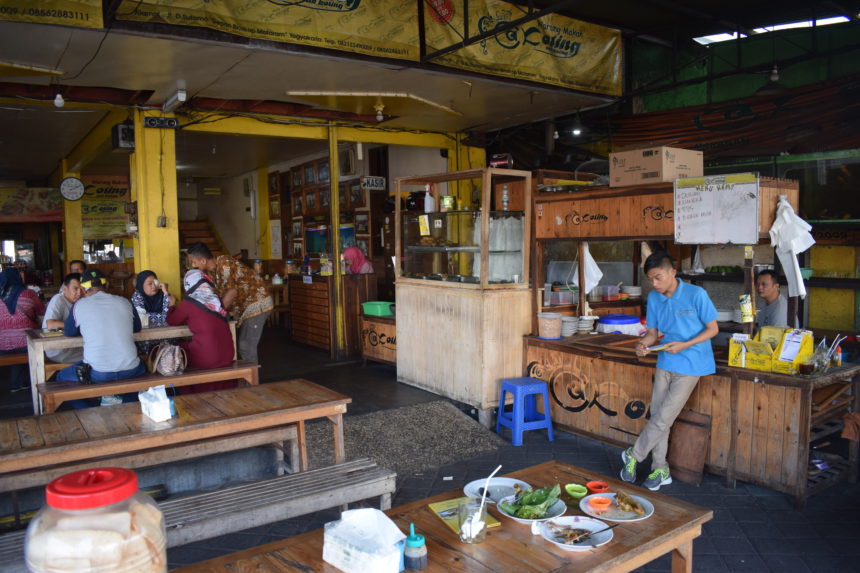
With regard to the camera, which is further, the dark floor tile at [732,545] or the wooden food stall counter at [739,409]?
the wooden food stall counter at [739,409]

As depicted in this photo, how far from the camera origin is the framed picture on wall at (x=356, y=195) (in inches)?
476

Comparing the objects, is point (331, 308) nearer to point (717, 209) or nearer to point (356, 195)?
point (356, 195)

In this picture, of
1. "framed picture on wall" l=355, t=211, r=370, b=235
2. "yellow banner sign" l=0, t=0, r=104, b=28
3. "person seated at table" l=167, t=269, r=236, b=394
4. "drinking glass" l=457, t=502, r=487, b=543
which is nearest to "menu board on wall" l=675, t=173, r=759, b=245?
"drinking glass" l=457, t=502, r=487, b=543

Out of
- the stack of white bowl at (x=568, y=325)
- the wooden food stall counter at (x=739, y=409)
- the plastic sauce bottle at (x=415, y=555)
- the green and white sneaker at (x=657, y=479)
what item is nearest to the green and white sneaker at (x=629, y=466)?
the green and white sneaker at (x=657, y=479)

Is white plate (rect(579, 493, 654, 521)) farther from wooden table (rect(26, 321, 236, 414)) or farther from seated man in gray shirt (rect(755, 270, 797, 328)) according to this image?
wooden table (rect(26, 321, 236, 414))

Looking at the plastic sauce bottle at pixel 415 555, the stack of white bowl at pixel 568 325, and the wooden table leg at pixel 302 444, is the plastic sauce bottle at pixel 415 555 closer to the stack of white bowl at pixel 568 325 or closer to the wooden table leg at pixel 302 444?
the wooden table leg at pixel 302 444

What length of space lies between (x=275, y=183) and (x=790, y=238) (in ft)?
40.3

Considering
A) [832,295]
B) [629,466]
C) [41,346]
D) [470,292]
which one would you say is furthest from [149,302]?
[832,295]

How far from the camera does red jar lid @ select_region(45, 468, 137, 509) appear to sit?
1358 mm

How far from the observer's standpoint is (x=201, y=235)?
60.4 ft

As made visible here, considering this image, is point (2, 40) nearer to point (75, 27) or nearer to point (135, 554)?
point (75, 27)

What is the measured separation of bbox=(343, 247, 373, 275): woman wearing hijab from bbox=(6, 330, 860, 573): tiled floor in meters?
3.49

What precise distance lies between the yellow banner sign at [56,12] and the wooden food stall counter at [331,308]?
5.05 meters

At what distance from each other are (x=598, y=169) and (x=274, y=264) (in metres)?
8.98
